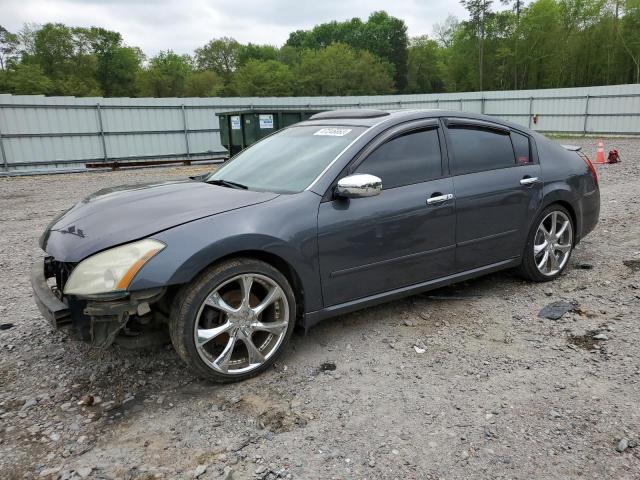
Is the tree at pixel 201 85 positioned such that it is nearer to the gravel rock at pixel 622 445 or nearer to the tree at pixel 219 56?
the tree at pixel 219 56

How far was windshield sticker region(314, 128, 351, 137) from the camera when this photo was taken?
3.77 m

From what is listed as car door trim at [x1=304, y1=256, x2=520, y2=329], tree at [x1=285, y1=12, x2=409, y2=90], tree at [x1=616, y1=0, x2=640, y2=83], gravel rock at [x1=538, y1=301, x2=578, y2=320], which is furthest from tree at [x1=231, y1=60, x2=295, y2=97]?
gravel rock at [x1=538, y1=301, x2=578, y2=320]

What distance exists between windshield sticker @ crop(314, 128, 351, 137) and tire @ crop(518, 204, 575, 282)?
6.33 ft

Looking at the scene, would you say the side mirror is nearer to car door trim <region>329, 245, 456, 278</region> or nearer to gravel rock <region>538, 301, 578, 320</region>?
car door trim <region>329, 245, 456, 278</region>

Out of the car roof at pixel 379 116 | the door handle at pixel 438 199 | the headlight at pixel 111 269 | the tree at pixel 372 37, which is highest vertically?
the tree at pixel 372 37

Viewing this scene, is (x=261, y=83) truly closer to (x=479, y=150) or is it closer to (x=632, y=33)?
(x=632, y=33)

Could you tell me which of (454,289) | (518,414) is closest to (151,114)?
(454,289)

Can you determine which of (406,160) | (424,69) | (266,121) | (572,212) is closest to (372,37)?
(424,69)

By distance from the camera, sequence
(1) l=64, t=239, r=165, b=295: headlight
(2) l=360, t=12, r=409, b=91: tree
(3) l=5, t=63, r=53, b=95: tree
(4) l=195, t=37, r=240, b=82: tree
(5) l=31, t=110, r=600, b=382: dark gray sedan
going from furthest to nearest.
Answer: (2) l=360, t=12, r=409, b=91: tree
(4) l=195, t=37, r=240, b=82: tree
(3) l=5, t=63, r=53, b=95: tree
(5) l=31, t=110, r=600, b=382: dark gray sedan
(1) l=64, t=239, r=165, b=295: headlight

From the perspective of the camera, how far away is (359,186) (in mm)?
3219

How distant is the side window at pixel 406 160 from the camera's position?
3.61 metres

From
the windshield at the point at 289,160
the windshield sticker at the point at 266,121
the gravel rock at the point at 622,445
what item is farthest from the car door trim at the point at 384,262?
the windshield sticker at the point at 266,121

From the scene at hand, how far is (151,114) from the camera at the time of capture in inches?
766

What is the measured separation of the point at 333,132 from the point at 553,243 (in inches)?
92.8
